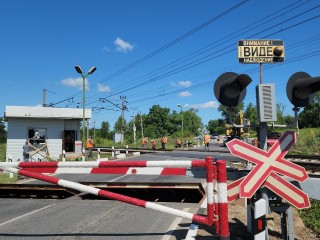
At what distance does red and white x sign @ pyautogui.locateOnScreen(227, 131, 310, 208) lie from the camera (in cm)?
393

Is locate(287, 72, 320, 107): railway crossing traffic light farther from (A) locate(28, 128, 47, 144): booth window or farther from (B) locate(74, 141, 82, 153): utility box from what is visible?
(B) locate(74, 141, 82, 153): utility box

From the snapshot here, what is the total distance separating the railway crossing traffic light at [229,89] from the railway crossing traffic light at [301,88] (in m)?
0.61

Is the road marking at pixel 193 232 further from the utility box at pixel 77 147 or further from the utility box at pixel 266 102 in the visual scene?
the utility box at pixel 77 147

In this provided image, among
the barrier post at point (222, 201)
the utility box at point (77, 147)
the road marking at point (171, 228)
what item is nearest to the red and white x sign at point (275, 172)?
the barrier post at point (222, 201)

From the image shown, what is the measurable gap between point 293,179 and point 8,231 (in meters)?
4.48

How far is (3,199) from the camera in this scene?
8.84 meters

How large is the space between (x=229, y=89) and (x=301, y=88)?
0.93 meters

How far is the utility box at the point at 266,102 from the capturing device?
4.21 meters

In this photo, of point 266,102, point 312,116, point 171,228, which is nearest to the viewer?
point 266,102

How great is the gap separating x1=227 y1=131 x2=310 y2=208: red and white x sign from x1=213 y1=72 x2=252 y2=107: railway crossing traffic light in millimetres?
689

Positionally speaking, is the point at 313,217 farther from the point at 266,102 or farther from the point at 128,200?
the point at 128,200

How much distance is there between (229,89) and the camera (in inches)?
172

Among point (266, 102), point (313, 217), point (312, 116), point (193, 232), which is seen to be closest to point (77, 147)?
point (313, 217)

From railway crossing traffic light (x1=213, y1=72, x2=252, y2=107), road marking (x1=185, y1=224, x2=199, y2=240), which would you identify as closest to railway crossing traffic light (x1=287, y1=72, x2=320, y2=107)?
railway crossing traffic light (x1=213, y1=72, x2=252, y2=107)
